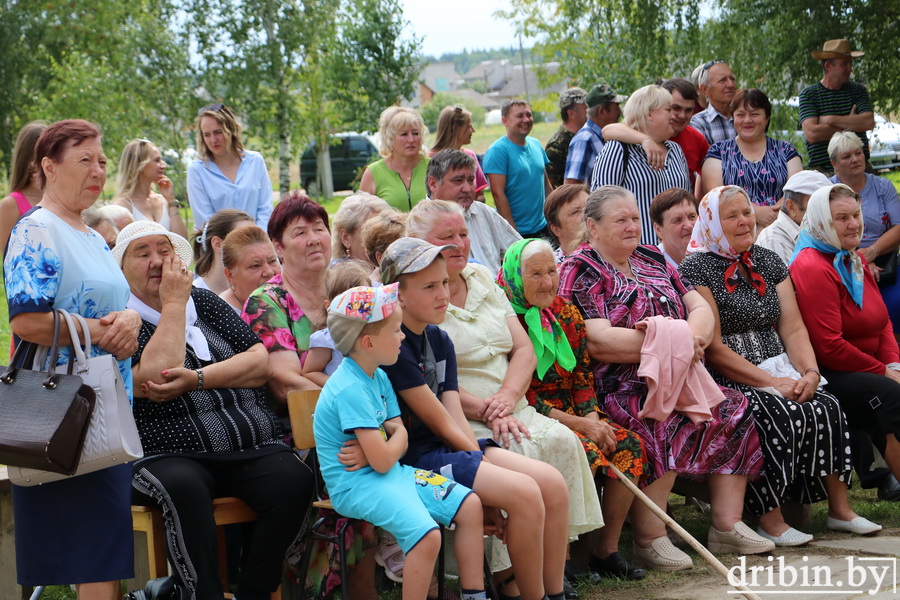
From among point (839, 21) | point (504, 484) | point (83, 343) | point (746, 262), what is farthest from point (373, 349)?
point (839, 21)

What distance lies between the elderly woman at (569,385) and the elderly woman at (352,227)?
831 mm

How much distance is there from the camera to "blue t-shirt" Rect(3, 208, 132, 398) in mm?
3021

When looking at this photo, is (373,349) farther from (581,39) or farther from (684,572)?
(581,39)

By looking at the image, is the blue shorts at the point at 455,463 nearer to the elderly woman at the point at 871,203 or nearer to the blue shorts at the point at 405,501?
the blue shorts at the point at 405,501

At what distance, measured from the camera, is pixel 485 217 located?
587 cm

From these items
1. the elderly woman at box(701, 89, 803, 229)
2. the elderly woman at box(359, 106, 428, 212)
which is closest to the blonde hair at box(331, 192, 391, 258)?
the elderly woman at box(359, 106, 428, 212)

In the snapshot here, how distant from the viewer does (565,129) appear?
7.95 metres

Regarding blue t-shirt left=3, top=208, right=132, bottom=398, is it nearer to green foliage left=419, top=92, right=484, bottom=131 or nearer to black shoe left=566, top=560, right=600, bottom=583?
black shoe left=566, top=560, right=600, bottom=583

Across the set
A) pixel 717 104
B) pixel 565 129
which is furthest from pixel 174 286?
pixel 717 104

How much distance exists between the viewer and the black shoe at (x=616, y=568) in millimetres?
4234

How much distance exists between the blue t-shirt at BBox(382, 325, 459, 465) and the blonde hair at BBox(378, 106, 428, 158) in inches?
105

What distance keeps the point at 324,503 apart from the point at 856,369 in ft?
9.78

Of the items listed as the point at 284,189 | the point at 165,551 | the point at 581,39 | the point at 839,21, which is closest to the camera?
the point at 165,551

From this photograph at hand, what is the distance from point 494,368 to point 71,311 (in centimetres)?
182
